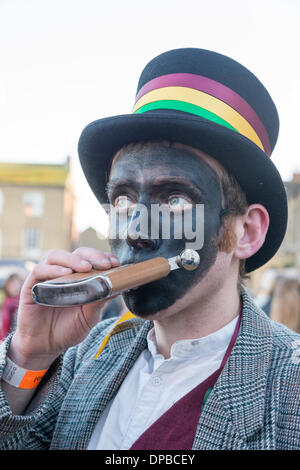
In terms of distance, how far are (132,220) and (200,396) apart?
78cm

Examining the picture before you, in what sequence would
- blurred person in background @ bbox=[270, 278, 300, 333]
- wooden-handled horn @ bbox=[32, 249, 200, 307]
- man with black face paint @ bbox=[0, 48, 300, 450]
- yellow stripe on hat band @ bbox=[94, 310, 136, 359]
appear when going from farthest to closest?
blurred person in background @ bbox=[270, 278, 300, 333], yellow stripe on hat band @ bbox=[94, 310, 136, 359], man with black face paint @ bbox=[0, 48, 300, 450], wooden-handled horn @ bbox=[32, 249, 200, 307]

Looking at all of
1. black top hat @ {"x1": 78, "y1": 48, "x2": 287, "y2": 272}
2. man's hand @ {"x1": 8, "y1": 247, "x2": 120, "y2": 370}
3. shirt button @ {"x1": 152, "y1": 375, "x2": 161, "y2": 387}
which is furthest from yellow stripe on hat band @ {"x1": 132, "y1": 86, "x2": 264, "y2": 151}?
shirt button @ {"x1": 152, "y1": 375, "x2": 161, "y2": 387}

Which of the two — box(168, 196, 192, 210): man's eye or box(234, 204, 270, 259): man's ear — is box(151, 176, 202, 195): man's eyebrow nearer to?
box(168, 196, 192, 210): man's eye

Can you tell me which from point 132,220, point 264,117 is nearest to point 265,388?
point 132,220

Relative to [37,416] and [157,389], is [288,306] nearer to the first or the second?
[157,389]

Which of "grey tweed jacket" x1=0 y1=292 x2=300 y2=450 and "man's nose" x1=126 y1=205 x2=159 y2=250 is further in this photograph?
"man's nose" x1=126 y1=205 x2=159 y2=250

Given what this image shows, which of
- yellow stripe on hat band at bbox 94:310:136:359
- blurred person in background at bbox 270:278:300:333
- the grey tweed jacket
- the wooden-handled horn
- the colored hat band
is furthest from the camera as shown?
blurred person in background at bbox 270:278:300:333

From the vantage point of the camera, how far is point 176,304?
189 cm

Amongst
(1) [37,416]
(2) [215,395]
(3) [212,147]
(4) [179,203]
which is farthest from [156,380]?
(3) [212,147]

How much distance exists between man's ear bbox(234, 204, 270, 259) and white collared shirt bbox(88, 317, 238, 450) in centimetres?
33

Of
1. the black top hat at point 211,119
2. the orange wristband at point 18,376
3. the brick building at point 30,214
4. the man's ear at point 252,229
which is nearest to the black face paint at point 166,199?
the black top hat at point 211,119

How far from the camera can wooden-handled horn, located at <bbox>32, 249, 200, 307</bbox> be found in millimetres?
1521

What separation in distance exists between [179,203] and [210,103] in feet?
1.62

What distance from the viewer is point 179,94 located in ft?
6.70
